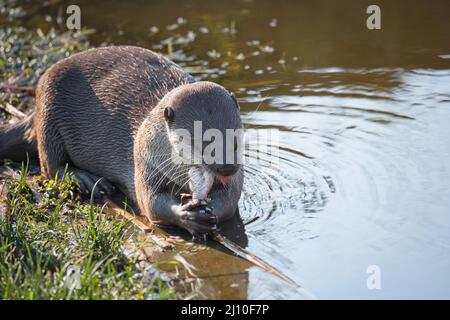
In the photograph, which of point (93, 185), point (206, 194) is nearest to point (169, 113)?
point (206, 194)

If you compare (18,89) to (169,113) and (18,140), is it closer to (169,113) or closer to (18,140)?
(18,140)

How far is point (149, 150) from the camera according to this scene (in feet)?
14.5

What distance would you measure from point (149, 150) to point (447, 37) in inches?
146

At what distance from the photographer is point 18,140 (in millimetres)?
5555

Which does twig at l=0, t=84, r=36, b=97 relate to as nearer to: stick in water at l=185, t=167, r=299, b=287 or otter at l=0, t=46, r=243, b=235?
otter at l=0, t=46, r=243, b=235

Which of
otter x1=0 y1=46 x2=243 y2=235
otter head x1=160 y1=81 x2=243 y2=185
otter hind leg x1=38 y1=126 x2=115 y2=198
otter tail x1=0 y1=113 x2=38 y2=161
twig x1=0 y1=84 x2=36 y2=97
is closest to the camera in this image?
otter head x1=160 y1=81 x2=243 y2=185

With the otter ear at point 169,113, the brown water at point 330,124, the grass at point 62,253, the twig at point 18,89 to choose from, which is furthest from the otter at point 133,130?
the twig at point 18,89

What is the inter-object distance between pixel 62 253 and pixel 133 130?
3.82 feet

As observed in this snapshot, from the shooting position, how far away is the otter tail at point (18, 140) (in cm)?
551

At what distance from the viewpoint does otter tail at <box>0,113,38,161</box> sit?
5512 millimetres

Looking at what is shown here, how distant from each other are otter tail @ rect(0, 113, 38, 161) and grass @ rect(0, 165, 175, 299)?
24.5 inches

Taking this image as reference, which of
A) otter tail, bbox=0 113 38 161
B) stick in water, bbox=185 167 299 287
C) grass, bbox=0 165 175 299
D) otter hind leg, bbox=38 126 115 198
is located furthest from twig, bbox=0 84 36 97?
stick in water, bbox=185 167 299 287
